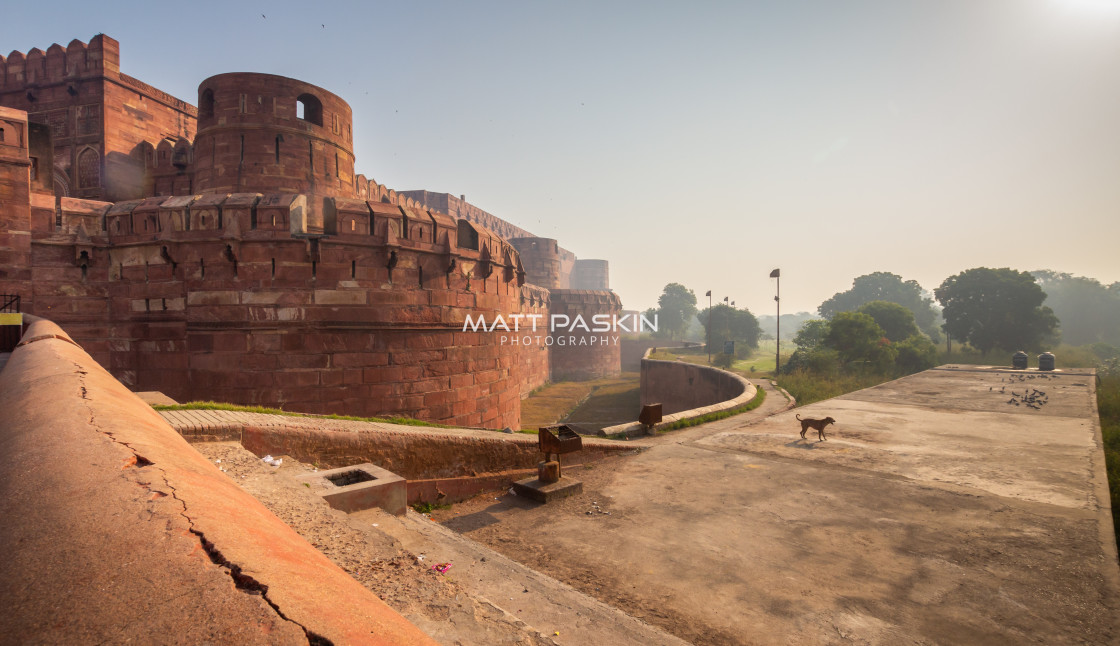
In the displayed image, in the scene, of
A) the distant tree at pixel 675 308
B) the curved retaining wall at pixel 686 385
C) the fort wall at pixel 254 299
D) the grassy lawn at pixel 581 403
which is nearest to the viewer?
the fort wall at pixel 254 299

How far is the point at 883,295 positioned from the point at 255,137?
86731 mm

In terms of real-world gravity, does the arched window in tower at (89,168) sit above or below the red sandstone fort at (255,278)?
above

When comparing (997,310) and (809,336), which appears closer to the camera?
(809,336)

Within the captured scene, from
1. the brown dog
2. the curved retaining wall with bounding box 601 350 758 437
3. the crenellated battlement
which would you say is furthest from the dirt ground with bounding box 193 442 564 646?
the crenellated battlement

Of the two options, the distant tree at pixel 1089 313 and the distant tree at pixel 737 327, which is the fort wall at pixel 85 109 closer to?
the distant tree at pixel 737 327

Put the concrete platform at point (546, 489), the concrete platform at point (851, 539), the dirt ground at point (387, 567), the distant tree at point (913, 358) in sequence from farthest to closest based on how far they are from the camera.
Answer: the distant tree at point (913, 358) → the concrete platform at point (546, 489) → the concrete platform at point (851, 539) → the dirt ground at point (387, 567)

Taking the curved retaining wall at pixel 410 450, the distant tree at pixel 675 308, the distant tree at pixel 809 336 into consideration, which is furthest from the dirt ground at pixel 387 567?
the distant tree at pixel 675 308

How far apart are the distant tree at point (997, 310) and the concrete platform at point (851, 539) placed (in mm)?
36530

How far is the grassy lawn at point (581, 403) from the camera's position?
23.8 meters

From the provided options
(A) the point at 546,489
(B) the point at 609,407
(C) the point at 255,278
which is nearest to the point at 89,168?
(C) the point at 255,278

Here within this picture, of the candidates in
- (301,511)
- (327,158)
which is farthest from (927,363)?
(301,511)

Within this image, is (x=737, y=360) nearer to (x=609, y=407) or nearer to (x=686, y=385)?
(x=609, y=407)

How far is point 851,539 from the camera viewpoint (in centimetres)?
488

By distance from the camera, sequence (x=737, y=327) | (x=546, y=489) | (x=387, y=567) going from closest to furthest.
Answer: (x=387, y=567)
(x=546, y=489)
(x=737, y=327)
